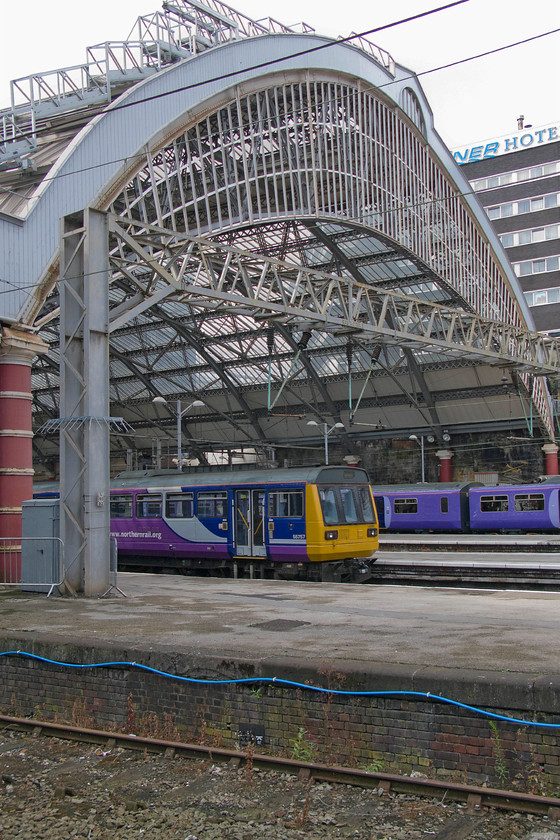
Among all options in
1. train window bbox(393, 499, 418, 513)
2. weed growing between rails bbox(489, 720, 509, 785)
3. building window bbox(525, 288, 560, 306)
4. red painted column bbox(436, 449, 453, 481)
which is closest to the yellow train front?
weed growing between rails bbox(489, 720, 509, 785)

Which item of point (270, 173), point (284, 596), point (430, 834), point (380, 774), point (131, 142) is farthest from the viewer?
point (270, 173)

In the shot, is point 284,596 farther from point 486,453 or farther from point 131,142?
point 486,453

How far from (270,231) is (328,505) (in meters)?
20.0

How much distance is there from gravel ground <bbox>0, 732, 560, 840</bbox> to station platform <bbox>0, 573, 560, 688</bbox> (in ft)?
3.66

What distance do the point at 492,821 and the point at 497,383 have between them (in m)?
41.4

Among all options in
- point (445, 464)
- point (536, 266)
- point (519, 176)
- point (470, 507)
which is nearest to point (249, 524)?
point (470, 507)

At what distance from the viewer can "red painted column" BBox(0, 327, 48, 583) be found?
1731 cm

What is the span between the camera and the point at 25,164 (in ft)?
Result: 66.3

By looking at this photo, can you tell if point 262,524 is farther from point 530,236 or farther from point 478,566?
point 530,236

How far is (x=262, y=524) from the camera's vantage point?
19594 millimetres

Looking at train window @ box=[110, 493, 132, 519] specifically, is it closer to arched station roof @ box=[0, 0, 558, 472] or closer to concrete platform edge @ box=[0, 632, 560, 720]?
arched station roof @ box=[0, 0, 558, 472]

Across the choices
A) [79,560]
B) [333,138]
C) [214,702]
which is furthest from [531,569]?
[333,138]

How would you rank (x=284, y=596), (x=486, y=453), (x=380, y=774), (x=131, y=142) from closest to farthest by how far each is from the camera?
(x=380, y=774)
(x=284, y=596)
(x=131, y=142)
(x=486, y=453)

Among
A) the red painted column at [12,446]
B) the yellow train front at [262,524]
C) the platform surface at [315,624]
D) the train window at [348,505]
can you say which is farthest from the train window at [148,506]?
the platform surface at [315,624]
